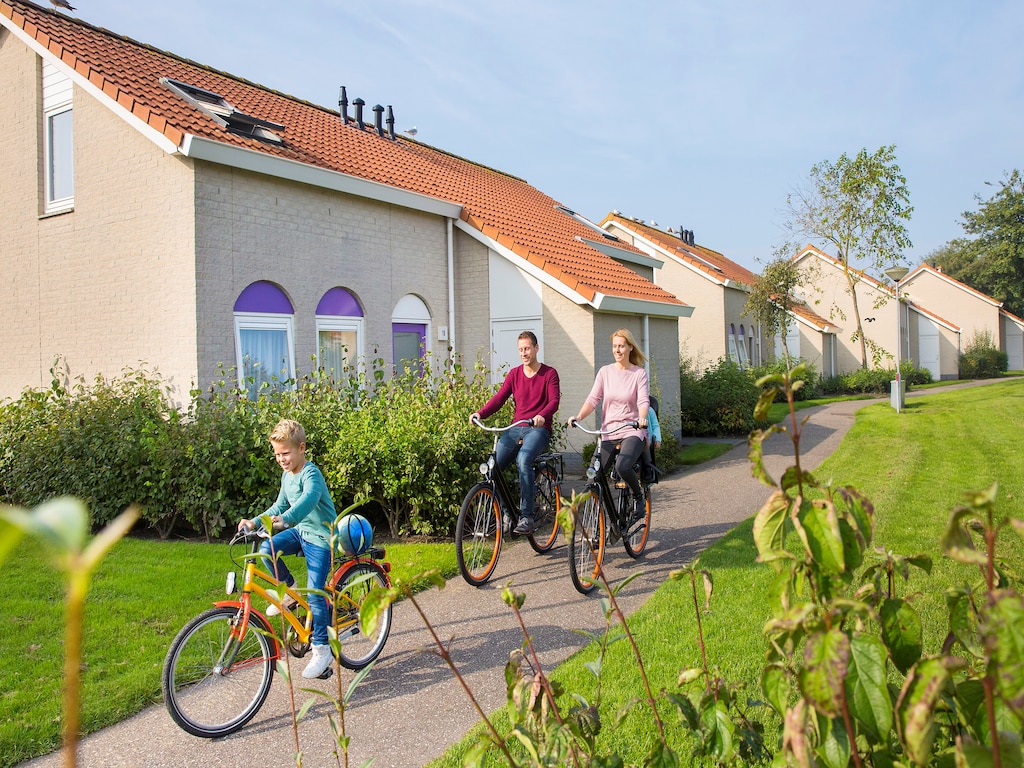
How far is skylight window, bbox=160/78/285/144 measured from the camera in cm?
1139

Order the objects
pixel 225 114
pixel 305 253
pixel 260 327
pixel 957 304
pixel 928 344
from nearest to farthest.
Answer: pixel 260 327 → pixel 225 114 → pixel 305 253 → pixel 928 344 → pixel 957 304

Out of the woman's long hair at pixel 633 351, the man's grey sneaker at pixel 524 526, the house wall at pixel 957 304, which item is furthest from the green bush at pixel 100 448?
the house wall at pixel 957 304

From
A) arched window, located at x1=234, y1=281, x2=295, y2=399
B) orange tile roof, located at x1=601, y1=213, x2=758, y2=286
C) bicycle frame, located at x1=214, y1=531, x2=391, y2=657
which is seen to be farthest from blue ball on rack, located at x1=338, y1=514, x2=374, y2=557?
orange tile roof, located at x1=601, y1=213, x2=758, y2=286

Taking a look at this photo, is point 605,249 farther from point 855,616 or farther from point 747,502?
point 855,616

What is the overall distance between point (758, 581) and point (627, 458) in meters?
1.50

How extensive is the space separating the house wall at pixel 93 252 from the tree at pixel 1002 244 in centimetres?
7174

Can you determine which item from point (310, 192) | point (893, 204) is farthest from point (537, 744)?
point (893, 204)

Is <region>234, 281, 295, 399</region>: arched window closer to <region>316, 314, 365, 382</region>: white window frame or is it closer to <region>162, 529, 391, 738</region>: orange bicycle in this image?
<region>316, 314, 365, 382</region>: white window frame

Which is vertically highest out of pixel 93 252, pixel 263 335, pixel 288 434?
pixel 93 252

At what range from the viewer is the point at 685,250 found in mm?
32250

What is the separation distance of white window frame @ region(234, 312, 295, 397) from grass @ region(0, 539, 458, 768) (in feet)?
9.52

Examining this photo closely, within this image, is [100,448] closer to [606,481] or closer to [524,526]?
[524,526]

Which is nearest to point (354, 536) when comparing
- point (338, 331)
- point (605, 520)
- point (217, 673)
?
point (217, 673)

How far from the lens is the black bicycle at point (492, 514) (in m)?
6.62
